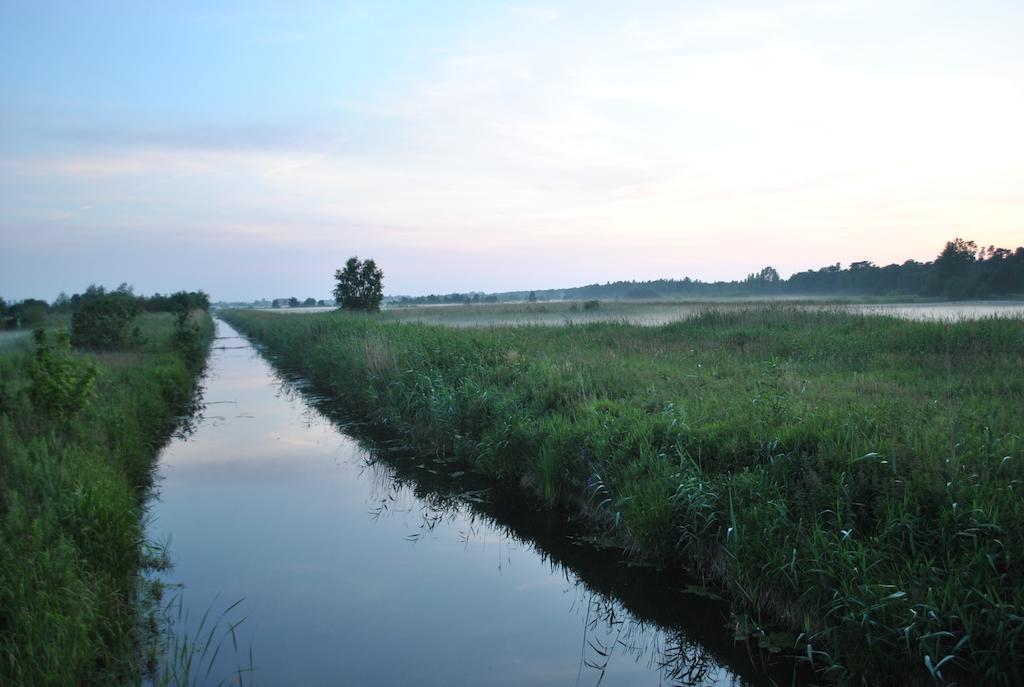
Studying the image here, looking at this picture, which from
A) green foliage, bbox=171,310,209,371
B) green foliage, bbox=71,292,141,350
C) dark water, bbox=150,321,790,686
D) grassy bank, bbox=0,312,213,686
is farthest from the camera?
green foliage, bbox=171,310,209,371

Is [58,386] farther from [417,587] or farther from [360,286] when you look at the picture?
[360,286]

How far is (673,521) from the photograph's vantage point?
6.28m

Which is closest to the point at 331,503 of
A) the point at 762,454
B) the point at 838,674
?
the point at 762,454

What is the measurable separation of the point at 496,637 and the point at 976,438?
4.69m

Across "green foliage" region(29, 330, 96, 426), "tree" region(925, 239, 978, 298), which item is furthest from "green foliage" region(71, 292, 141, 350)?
"tree" region(925, 239, 978, 298)

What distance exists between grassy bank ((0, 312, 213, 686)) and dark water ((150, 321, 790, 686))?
0.71 m

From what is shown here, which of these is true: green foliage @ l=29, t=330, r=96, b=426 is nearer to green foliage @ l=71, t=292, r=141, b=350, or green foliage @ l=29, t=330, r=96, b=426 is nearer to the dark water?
the dark water

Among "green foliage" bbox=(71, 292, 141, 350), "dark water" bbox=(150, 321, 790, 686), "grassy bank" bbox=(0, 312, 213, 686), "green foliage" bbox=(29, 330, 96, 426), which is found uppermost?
"green foliage" bbox=(71, 292, 141, 350)

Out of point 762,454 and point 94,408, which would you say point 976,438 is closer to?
point 762,454

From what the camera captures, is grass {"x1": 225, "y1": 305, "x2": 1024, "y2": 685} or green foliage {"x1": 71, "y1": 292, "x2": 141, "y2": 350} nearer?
grass {"x1": 225, "y1": 305, "x2": 1024, "y2": 685}

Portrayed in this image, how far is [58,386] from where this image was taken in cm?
898

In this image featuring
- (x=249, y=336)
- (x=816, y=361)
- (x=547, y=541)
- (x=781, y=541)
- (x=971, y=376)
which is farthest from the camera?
(x=249, y=336)

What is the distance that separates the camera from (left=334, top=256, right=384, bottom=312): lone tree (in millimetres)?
45875

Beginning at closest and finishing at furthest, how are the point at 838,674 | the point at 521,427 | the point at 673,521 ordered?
the point at 838,674 < the point at 673,521 < the point at 521,427
